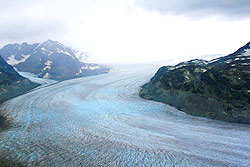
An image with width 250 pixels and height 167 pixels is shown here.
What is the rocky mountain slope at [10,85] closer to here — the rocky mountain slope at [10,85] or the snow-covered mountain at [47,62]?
the rocky mountain slope at [10,85]

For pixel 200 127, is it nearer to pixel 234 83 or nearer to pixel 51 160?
pixel 234 83

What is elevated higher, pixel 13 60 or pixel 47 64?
pixel 13 60

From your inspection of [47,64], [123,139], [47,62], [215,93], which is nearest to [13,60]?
[47,62]

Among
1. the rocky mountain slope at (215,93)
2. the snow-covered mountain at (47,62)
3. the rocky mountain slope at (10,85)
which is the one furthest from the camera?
the snow-covered mountain at (47,62)

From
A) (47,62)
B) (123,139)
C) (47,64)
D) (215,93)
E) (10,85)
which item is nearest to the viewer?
(123,139)

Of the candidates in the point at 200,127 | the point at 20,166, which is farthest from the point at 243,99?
the point at 20,166

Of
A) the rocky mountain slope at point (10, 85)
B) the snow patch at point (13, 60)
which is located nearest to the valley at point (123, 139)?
the rocky mountain slope at point (10, 85)

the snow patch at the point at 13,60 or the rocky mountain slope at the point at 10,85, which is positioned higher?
the snow patch at the point at 13,60

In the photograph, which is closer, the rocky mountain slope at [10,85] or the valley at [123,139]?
the valley at [123,139]

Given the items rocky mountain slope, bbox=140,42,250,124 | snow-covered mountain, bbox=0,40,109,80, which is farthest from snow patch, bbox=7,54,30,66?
rocky mountain slope, bbox=140,42,250,124

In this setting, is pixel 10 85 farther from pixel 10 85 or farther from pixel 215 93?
pixel 215 93
